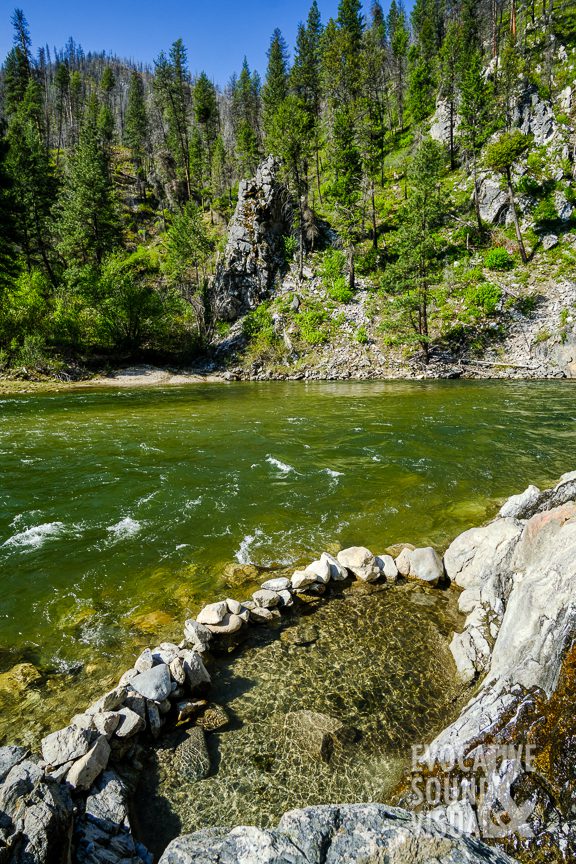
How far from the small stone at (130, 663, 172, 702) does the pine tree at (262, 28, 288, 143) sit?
66678 mm

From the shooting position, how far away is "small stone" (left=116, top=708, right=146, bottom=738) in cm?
407

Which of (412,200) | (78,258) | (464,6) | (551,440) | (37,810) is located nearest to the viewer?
(37,810)

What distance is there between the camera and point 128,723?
4.11 m

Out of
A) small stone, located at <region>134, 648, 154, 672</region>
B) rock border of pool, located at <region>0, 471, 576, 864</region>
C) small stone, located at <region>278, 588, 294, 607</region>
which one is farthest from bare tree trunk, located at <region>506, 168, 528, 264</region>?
small stone, located at <region>134, 648, 154, 672</region>

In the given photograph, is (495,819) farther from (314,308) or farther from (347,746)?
(314,308)

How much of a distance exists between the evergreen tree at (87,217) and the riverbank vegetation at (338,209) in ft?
0.74

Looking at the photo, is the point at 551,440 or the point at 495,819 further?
the point at 551,440

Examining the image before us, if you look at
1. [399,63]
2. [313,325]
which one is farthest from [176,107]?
[313,325]

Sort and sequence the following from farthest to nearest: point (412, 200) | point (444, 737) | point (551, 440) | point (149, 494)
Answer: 1. point (412, 200)
2. point (551, 440)
3. point (149, 494)
4. point (444, 737)

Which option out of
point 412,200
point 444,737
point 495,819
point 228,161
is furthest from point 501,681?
point 228,161

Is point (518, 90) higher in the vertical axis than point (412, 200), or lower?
higher

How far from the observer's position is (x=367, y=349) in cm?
3834

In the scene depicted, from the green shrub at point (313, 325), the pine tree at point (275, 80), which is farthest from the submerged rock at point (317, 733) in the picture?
the pine tree at point (275, 80)

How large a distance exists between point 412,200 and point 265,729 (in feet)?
132
